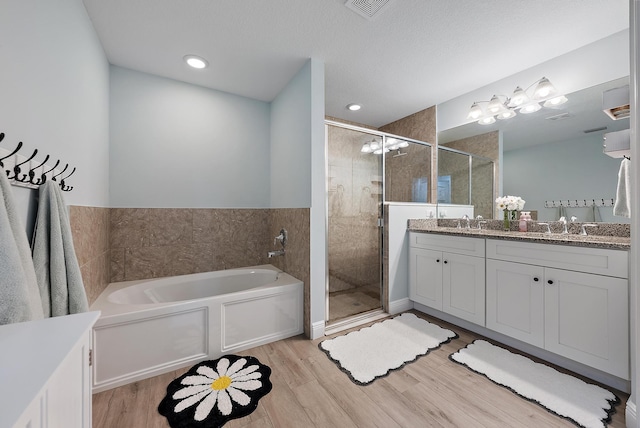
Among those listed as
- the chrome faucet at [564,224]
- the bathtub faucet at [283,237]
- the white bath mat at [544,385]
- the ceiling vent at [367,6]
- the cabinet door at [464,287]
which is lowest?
the white bath mat at [544,385]

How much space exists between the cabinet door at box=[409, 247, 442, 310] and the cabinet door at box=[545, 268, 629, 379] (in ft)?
2.73

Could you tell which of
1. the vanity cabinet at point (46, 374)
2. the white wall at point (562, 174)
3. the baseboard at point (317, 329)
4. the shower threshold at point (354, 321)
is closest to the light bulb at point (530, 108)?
the white wall at point (562, 174)

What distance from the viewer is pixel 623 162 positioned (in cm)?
178

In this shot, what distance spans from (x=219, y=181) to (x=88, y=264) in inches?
52.3

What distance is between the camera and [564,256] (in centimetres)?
167

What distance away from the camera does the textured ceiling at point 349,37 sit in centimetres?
161

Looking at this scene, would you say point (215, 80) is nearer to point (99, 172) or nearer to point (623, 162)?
point (99, 172)

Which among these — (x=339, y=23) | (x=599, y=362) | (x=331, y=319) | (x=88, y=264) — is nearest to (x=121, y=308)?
(x=88, y=264)

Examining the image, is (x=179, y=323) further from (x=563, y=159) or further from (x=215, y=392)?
(x=563, y=159)

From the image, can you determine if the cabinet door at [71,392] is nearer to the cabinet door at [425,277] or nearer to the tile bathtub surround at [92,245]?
the tile bathtub surround at [92,245]

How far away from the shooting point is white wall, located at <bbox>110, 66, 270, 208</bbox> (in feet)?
7.50

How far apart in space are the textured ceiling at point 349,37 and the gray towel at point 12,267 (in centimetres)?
153

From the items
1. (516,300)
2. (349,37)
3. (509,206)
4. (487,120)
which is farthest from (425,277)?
(349,37)

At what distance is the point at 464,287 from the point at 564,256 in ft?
2.49
